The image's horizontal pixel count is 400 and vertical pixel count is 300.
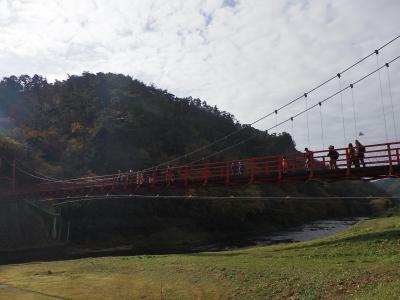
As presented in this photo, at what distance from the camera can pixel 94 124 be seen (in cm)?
8369

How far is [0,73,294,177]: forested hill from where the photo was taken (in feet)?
247

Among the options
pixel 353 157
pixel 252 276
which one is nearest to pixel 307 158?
pixel 353 157

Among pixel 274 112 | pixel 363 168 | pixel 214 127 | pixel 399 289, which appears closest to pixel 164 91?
pixel 214 127

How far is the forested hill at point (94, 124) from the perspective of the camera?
2965 inches

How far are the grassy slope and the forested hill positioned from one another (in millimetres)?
46817

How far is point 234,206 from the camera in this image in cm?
7075

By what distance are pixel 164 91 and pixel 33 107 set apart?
37.8m

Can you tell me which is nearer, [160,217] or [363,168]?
[363,168]

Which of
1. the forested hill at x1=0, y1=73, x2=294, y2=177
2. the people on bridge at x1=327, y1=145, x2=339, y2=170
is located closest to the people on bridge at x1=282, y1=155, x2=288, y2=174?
the people on bridge at x1=327, y1=145, x2=339, y2=170

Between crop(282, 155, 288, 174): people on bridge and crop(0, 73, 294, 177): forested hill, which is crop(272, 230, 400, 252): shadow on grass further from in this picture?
crop(0, 73, 294, 177): forested hill

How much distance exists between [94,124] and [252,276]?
2775 inches

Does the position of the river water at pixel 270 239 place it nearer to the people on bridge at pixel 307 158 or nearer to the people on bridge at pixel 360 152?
the people on bridge at pixel 307 158

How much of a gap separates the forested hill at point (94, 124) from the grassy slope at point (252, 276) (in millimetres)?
46817

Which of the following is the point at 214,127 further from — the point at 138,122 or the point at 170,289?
the point at 170,289
